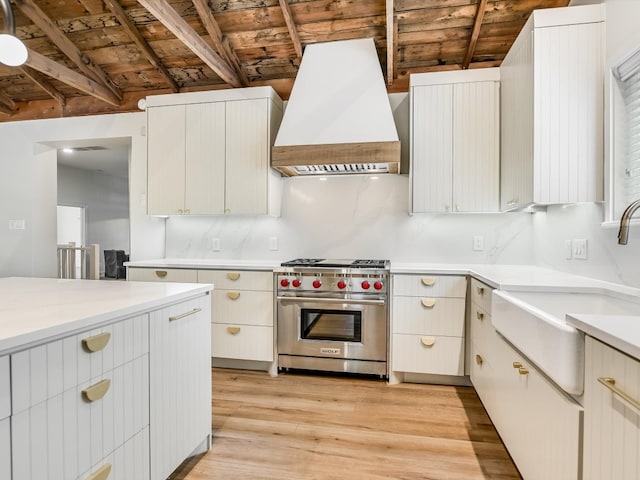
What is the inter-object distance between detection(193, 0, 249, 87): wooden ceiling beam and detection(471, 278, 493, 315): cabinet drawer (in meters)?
2.90

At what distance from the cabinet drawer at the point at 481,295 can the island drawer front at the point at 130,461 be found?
6.26ft

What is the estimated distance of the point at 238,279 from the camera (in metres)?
3.00

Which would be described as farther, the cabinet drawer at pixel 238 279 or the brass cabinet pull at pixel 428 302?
the cabinet drawer at pixel 238 279

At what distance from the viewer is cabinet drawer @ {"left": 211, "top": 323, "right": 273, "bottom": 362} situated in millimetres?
2975

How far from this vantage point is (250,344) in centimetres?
300

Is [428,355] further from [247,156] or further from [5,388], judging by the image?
[5,388]

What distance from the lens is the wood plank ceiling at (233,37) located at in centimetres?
295

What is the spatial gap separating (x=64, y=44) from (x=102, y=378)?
3665 millimetres

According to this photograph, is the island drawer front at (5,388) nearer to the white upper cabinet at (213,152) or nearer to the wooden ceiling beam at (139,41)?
the white upper cabinet at (213,152)

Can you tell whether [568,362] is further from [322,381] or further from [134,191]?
[134,191]

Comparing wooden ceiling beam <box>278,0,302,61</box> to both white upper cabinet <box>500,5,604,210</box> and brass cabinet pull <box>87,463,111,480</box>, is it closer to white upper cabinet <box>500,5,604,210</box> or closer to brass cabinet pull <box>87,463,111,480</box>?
white upper cabinet <box>500,5,604,210</box>

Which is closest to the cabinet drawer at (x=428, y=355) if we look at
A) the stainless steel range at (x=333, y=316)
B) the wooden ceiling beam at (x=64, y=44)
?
the stainless steel range at (x=333, y=316)

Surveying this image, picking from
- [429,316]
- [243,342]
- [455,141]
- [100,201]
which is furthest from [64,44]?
[100,201]

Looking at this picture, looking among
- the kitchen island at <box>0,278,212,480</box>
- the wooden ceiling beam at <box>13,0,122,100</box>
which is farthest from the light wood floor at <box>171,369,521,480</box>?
the wooden ceiling beam at <box>13,0,122,100</box>
